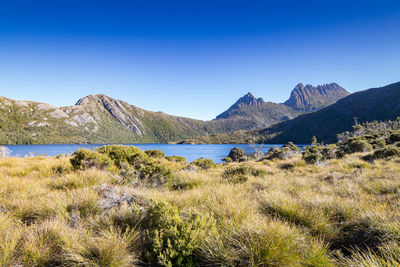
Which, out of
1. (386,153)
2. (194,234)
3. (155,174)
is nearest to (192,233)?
(194,234)

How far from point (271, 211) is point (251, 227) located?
1.34m

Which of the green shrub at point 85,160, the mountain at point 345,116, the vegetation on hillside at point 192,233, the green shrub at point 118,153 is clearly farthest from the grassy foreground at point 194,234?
the mountain at point 345,116

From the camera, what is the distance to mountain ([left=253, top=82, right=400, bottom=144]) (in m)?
115

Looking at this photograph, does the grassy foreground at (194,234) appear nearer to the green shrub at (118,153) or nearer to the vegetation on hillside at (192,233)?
the vegetation on hillside at (192,233)

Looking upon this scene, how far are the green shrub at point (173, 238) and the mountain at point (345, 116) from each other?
404 feet

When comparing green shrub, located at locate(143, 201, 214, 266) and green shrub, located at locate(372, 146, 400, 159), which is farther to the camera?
green shrub, located at locate(372, 146, 400, 159)

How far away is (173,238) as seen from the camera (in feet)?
7.25

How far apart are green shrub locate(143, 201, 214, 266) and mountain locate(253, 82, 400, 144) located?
122998 mm

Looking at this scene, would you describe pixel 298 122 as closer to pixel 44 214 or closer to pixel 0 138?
pixel 44 214

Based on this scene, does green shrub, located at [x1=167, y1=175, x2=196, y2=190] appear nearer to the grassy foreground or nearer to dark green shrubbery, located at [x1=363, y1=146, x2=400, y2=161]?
the grassy foreground

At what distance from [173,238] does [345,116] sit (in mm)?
171396

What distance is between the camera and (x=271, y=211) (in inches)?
134

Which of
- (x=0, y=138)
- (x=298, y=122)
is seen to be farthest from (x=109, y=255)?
(x=298, y=122)

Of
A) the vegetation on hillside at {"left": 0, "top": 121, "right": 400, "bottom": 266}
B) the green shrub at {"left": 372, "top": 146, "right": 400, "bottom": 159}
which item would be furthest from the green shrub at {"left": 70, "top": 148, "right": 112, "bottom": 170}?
the green shrub at {"left": 372, "top": 146, "right": 400, "bottom": 159}
